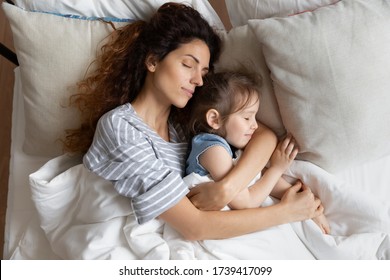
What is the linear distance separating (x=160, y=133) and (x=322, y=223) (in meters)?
0.54

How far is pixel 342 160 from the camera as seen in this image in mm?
1290

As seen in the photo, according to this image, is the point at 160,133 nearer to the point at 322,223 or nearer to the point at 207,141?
the point at 207,141

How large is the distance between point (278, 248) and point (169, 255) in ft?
0.95

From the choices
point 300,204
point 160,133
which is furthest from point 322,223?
point 160,133

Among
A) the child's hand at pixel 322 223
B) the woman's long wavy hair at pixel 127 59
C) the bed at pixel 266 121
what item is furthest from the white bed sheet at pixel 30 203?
the woman's long wavy hair at pixel 127 59

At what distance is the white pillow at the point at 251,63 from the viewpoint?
1278mm

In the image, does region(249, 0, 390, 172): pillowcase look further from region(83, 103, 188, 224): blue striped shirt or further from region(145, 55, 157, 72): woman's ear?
region(83, 103, 188, 224): blue striped shirt

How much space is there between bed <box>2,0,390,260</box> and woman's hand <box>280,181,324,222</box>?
1.1 inches

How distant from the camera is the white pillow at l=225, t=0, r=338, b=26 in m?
1.28

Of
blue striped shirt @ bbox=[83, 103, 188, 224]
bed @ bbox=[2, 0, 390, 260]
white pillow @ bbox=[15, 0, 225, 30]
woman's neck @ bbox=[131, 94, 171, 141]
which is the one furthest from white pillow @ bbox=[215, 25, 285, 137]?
blue striped shirt @ bbox=[83, 103, 188, 224]

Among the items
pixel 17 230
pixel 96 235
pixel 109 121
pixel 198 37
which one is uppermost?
pixel 198 37

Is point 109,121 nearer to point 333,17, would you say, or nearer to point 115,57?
point 115,57

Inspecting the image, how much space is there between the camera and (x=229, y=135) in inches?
49.5

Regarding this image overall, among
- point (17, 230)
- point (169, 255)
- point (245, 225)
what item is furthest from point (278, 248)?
point (17, 230)
